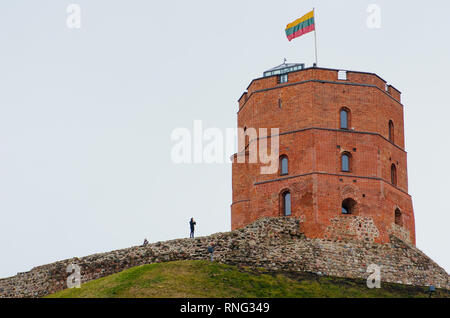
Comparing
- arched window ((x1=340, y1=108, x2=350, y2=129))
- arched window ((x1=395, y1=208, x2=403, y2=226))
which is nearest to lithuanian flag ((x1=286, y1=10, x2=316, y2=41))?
arched window ((x1=340, y1=108, x2=350, y2=129))

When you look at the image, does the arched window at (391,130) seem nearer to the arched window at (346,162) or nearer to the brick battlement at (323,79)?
the brick battlement at (323,79)

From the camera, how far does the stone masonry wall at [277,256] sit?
36.7 meters

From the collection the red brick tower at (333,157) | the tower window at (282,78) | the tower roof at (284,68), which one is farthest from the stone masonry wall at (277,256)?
the tower roof at (284,68)

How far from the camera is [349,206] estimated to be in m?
40.6

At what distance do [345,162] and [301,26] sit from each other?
9.04 metres

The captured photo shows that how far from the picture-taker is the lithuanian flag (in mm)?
43562

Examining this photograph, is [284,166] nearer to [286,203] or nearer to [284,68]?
[286,203]

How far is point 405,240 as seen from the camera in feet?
138

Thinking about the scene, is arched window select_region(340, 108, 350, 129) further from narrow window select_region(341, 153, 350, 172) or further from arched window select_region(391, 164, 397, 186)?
arched window select_region(391, 164, 397, 186)

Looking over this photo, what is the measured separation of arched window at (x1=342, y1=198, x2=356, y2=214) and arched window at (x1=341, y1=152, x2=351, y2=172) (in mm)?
1814

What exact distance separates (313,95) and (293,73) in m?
2.11

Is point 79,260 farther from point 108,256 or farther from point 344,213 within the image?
point 344,213

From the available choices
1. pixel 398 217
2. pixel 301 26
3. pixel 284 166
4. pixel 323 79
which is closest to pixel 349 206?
pixel 398 217

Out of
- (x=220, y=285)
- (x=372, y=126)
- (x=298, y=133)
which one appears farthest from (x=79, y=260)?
(x=372, y=126)
